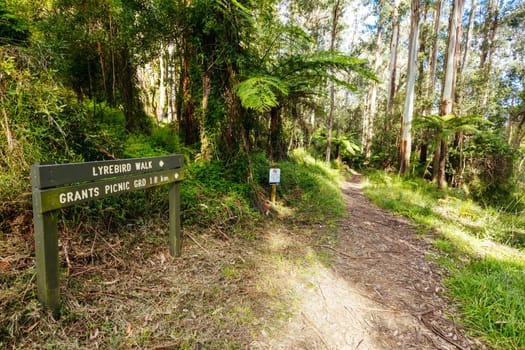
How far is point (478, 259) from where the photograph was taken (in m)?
4.02

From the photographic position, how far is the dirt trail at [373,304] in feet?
7.63

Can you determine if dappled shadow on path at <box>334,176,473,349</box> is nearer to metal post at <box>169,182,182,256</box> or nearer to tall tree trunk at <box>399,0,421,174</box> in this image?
metal post at <box>169,182,182,256</box>

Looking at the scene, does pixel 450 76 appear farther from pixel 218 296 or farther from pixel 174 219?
pixel 218 296

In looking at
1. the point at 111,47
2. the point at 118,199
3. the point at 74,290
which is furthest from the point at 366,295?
the point at 111,47

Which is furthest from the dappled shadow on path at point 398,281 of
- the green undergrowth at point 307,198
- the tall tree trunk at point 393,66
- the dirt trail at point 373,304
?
the tall tree trunk at point 393,66

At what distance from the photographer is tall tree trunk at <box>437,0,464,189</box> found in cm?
911

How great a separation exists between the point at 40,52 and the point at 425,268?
5.53 meters

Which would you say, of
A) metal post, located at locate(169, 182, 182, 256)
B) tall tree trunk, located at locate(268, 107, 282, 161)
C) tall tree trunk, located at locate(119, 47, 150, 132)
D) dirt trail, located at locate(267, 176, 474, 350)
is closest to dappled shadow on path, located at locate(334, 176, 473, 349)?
dirt trail, located at locate(267, 176, 474, 350)

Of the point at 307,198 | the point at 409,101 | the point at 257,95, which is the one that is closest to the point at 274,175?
the point at 307,198

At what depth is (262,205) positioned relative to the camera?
4953 mm

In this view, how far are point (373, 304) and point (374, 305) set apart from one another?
0.06 feet

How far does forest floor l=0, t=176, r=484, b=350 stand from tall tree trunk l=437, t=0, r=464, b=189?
6.83m

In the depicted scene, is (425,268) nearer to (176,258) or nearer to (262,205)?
(262,205)

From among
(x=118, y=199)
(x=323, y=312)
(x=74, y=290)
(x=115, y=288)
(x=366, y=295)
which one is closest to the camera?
(x=74, y=290)
